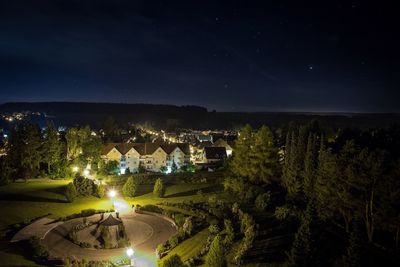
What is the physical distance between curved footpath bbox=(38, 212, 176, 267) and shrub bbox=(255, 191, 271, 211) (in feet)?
28.0

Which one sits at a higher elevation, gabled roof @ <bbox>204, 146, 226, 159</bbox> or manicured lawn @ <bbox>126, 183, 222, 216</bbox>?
gabled roof @ <bbox>204, 146, 226, 159</bbox>

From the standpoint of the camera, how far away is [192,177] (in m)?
52.4

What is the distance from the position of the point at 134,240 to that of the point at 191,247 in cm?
561

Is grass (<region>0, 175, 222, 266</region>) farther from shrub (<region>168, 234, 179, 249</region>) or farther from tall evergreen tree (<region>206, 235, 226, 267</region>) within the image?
tall evergreen tree (<region>206, 235, 226, 267</region>)

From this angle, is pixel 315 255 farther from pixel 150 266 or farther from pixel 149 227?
pixel 149 227

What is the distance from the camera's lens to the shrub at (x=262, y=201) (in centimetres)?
3401

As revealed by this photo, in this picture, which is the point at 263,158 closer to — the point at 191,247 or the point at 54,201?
the point at 191,247

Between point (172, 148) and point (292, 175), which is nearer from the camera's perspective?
point (292, 175)

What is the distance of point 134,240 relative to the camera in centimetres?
3022

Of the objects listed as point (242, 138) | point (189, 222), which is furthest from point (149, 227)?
point (242, 138)

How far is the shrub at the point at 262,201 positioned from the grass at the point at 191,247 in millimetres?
6670

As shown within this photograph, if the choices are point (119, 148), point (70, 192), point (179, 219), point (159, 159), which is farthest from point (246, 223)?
point (119, 148)

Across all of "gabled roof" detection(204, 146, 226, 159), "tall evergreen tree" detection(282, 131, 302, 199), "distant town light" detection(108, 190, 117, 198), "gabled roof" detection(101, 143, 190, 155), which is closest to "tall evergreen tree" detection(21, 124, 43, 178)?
"distant town light" detection(108, 190, 117, 198)

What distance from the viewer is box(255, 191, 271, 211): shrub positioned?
3401 cm
